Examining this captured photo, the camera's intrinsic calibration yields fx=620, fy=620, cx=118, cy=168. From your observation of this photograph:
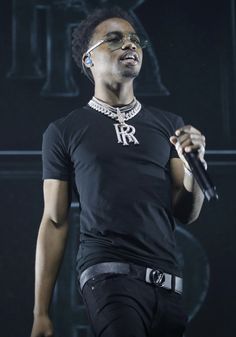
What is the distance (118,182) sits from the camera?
1876 millimetres

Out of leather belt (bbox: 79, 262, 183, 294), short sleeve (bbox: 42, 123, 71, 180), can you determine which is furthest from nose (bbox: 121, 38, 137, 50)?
leather belt (bbox: 79, 262, 183, 294)

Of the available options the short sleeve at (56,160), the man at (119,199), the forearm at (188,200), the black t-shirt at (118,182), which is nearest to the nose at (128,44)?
the man at (119,199)

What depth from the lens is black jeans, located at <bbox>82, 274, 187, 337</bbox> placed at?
167cm

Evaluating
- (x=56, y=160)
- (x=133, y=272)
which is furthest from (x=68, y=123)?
(x=133, y=272)

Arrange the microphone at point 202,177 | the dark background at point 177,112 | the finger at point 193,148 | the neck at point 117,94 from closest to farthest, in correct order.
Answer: the microphone at point 202,177, the finger at point 193,148, the neck at point 117,94, the dark background at point 177,112

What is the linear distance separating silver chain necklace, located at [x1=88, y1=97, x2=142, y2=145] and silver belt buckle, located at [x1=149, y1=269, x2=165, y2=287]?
41cm

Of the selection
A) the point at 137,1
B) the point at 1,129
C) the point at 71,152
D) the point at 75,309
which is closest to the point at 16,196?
the point at 1,129

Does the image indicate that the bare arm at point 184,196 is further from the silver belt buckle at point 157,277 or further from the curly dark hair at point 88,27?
the curly dark hair at point 88,27

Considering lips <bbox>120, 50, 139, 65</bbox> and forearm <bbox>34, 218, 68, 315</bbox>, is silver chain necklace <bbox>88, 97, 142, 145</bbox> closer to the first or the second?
lips <bbox>120, 50, 139, 65</bbox>

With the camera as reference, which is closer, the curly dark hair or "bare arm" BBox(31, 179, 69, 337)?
"bare arm" BBox(31, 179, 69, 337)

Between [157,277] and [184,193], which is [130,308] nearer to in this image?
[157,277]

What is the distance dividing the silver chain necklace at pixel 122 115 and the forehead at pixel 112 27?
0.83 feet

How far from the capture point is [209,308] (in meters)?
2.72

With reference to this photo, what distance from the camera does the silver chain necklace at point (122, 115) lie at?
1.95 meters
